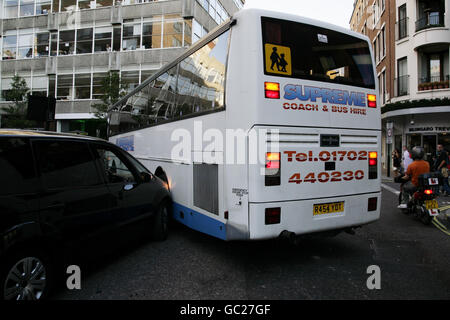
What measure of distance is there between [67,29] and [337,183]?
3160cm

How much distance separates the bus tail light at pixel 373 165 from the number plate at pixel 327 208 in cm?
73

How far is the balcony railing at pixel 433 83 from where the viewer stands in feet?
65.0

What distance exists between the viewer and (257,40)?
3.88m

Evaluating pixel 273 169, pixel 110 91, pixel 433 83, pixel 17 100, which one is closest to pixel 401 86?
pixel 433 83

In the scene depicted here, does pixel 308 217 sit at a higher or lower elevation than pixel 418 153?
lower

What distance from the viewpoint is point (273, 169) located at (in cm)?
388

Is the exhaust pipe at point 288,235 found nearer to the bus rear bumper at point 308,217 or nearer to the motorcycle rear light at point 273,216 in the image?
the bus rear bumper at point 308,217

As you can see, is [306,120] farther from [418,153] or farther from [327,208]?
[418,153]

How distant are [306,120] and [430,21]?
2155 centimetres

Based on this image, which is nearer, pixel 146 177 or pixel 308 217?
pixel 308 217

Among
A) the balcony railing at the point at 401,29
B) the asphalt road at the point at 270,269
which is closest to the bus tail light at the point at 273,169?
the asphalt road at the point at 270,269
